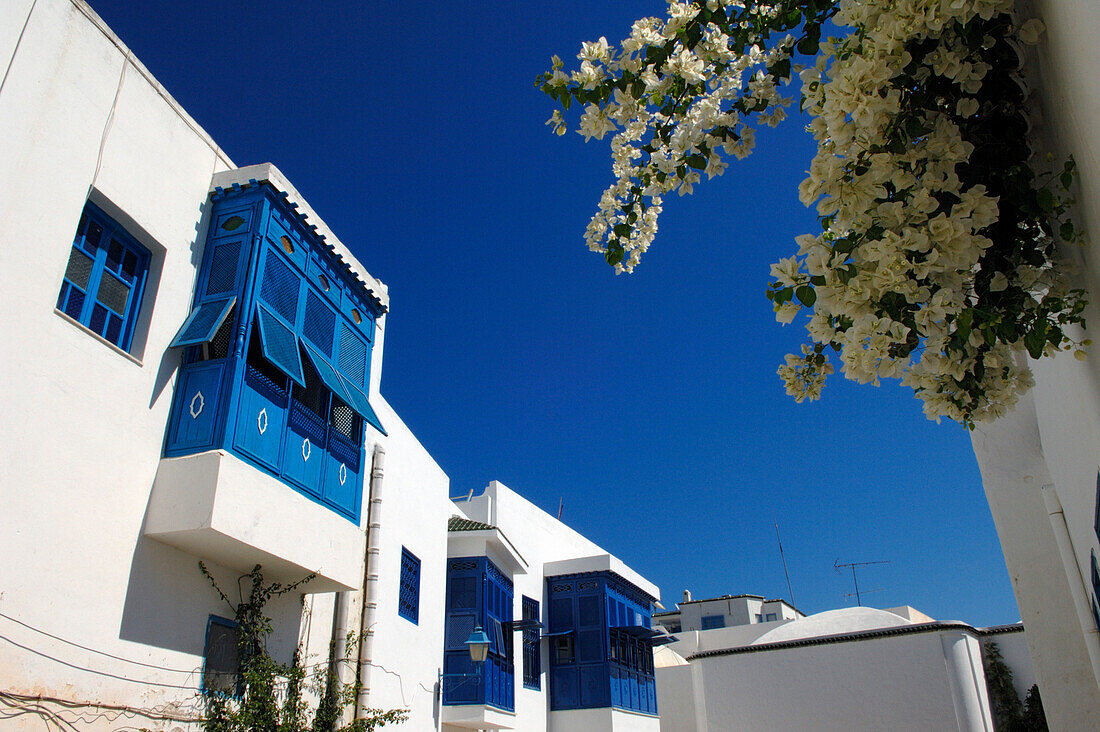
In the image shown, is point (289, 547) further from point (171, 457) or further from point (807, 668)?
point (807, 668)

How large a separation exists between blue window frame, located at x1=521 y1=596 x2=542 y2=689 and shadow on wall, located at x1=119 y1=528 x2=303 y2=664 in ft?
33.5

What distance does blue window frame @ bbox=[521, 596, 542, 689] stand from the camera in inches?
642

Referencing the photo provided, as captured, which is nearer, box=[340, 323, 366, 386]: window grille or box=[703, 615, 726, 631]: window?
box=[340, 323, 366, 386]: window grille

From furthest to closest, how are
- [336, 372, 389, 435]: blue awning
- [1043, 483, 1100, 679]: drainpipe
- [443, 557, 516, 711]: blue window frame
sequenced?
[443, 557, 516, 711]: blue window frame < [336, 372, 389, 435]: blue awning < [1043, 483, 1100, 679]: drainpipe

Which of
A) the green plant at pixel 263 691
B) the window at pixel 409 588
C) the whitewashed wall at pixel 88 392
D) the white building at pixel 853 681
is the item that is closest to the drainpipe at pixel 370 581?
the green plant at pixel 263 691

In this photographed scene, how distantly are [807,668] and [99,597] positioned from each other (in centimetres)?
1044

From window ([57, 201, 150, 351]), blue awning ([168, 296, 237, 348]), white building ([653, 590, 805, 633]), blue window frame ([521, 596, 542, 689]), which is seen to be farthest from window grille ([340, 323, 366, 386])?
white building ([653, 590, 805, 633])

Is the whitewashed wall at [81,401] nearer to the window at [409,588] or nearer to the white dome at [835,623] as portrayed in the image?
the window at [409,588]

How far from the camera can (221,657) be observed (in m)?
6.91

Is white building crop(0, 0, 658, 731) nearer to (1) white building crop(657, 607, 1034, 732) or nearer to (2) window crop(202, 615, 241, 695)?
(2) window crop(202, 615, 241, 695)

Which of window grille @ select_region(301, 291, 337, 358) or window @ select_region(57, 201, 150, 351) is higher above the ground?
window grille @ select_region(301, 291, 337, 358)

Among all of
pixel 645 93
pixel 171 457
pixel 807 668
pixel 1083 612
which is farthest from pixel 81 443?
pixel 807 668

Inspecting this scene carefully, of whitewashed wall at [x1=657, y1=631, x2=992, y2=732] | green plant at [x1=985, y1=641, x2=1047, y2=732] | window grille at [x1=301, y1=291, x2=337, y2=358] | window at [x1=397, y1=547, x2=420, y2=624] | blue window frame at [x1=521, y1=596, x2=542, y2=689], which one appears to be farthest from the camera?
blue window frame at [x1=521, y1=596, x2=542, y2=689]

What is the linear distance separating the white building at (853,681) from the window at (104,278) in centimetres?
1029
